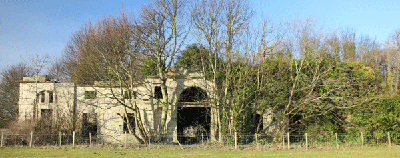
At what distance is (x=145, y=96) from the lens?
19.3 m

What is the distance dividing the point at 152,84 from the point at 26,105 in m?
7.79

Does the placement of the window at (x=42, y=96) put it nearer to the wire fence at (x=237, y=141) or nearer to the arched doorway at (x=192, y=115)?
the wire fence at (x=237, y=141)

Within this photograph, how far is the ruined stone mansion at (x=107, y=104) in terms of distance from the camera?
61.2ft

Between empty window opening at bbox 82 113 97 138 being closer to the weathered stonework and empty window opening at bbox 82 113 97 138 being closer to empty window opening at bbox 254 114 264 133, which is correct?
the weathered stonework

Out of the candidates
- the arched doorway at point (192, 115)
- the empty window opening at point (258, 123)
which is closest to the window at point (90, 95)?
the arched doorway at point (192, 115)

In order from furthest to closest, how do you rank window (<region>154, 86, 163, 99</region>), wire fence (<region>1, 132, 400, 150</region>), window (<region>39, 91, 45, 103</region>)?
window (<region>39, 91, 45, 103</region>)
window (<region>154, 86, 163, 99</region>)
wire fence (<region>1, 132, 400, 150</region>)

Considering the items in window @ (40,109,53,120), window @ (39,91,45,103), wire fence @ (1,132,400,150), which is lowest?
wire fence @ (1,132,400,150)

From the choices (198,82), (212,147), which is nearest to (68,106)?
(198,82)

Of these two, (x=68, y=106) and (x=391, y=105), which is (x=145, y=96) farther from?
(x=391, y=105)

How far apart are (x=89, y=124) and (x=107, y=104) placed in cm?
155

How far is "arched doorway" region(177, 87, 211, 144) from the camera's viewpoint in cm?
1781

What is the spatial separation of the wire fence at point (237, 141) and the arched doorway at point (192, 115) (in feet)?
0.62

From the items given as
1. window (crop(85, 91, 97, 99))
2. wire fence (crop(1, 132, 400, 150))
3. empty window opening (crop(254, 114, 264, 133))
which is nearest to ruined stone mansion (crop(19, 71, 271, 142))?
window (crop(85, 91, 97, 99))

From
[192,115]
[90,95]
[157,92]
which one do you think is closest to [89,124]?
[90,95]
